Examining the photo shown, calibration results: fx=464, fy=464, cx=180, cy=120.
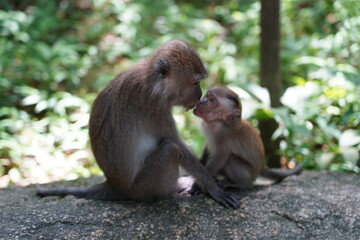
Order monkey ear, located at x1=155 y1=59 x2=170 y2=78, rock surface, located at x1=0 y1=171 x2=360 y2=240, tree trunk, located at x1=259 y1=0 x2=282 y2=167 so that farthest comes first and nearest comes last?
1. tree trunk, located at x1=259 y1=0 x2=282 y2=167
2. monkey ear, located at x1=155 y1=59 x2=170 y2=78
3. rock surface, located at x1=0 y1=171 x2=360 y2=240

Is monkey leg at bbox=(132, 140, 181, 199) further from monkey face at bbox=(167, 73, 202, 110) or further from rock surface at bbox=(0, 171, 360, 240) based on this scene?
monkey face at bbox=(167, 73, 202, 110)

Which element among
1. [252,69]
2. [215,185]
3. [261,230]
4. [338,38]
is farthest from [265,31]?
[261,230]

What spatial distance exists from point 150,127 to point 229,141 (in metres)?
0.84

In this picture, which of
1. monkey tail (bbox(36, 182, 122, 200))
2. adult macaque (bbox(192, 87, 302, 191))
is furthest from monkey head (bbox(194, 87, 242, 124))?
monkey tail (bbox(36, 182, 122, 200))

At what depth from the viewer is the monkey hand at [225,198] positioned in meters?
3.95

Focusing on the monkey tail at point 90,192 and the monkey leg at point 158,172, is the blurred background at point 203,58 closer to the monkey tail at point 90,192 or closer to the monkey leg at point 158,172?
the monkey leg at point 158,172

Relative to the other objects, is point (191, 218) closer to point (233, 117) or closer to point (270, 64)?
point (233, 117)

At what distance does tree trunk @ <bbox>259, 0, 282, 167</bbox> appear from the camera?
5.66 meters

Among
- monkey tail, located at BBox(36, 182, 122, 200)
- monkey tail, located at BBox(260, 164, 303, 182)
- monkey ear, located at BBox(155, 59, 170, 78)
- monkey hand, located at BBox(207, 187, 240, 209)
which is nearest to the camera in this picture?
monkey ear, located at BBox(155, 59, 170, 78)

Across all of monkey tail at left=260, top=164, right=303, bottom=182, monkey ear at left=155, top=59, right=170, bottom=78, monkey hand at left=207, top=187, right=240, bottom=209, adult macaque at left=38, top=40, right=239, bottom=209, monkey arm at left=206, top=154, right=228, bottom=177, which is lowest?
monkey tail at left=260, top=164, right=303, bottom=182

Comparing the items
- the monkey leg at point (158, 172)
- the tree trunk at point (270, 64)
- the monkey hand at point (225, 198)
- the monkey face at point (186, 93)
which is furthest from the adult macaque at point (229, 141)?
the tree trunk at point (270, 64)

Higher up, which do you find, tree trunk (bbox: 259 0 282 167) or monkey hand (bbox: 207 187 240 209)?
tree trunk (bbox: 259 0 282 167)

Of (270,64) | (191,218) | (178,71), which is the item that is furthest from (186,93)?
(270,64)

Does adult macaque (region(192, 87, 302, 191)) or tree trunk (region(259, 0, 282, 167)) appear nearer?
adult macaque (region(192, 87, 302, 191))
